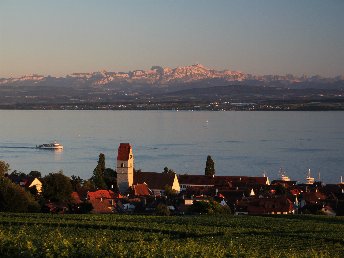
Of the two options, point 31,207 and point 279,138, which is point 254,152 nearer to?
point 279,138

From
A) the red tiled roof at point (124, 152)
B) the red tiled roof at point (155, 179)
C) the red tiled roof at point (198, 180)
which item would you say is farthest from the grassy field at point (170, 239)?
the red tiled roof at point (198, 180)

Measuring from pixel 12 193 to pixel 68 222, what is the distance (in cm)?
1251

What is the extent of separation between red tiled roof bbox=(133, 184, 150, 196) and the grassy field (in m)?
22.8

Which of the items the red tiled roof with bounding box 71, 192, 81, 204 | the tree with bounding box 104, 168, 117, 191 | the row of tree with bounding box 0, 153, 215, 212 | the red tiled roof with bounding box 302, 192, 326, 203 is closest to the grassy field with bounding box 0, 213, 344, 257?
the row of tree with bounding box 0, 153, 215, 212

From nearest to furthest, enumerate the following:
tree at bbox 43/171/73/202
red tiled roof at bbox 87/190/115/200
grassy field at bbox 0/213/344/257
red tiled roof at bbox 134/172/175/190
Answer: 1. grassy field at bbox 0/213/344/257
2. tree at bbox 43/171/73/202
3. red tiled roof at bbox 87/190/115/200
4. red tiled roof at bbox 134/172/175/190

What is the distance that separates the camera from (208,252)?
11516mm

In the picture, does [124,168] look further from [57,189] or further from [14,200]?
[14,200]

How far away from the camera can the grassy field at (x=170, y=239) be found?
11.4 meters

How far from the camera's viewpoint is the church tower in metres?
50.1

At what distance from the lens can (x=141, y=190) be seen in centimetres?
4812

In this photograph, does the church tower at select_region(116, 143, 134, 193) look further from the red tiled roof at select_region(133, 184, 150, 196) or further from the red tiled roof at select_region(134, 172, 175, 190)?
the red tiled roof at select_region(133, 184, 150, 196)

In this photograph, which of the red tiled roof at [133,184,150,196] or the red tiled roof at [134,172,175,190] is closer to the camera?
the red tiled roof at [133,184,150,196]

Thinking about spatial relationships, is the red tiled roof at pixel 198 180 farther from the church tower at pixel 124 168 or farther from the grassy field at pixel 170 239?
the grassy field at pixel 170 239

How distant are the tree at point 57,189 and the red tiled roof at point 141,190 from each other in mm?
8696
